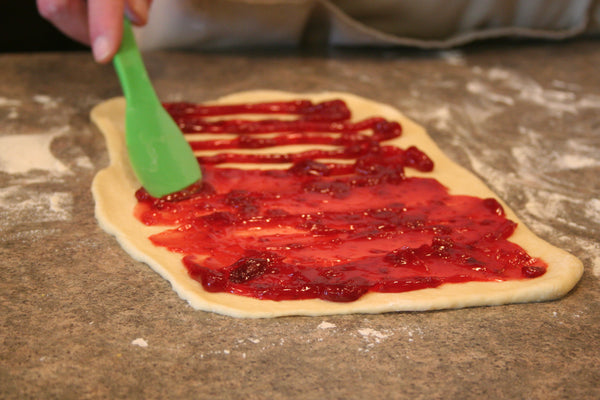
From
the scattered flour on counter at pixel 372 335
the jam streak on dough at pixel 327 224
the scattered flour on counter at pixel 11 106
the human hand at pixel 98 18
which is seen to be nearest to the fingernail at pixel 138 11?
the human hand at pixel 98 18

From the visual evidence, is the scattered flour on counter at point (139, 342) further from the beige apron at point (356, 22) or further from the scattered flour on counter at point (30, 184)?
the beige apron at point (356, 22)

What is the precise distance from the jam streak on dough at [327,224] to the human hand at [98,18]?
0.34m

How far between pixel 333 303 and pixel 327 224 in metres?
0.26

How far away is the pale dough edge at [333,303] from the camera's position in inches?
47.2

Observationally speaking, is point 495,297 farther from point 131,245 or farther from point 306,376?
point 131,245

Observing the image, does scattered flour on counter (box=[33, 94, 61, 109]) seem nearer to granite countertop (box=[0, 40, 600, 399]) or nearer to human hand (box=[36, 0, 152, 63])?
granite countertop (box=[0, 40, 600, 399])

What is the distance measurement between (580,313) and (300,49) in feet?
5.55

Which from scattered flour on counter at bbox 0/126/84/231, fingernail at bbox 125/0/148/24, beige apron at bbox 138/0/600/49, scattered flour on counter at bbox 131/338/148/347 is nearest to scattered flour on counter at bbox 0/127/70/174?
scattered flour on counter at bbox 0/126/84/231

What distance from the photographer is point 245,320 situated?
1.18 m

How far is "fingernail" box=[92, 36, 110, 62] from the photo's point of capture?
155 cm

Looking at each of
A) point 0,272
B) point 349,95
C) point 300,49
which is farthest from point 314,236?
point 300,49

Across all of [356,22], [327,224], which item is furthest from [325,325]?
[356,22]

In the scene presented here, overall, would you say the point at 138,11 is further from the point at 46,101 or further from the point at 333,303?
the point at 333,303

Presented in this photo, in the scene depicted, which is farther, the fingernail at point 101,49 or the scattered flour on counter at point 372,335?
the fingernail at point 101,49
